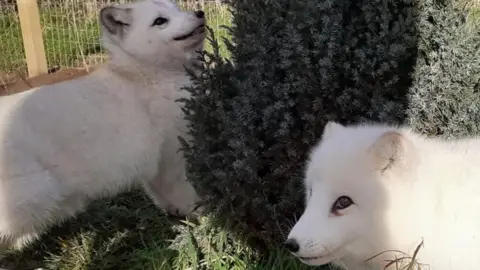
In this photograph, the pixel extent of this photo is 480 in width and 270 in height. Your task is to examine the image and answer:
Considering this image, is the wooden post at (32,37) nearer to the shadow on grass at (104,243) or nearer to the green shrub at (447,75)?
the shadow on grass at (104,243)

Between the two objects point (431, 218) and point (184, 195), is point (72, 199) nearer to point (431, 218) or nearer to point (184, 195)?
point (184, 195)

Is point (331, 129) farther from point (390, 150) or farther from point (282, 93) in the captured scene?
point (282, 93)

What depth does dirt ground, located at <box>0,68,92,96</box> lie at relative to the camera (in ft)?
24.0

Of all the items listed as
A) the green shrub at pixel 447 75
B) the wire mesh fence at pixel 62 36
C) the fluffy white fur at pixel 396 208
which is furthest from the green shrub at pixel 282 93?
the wire mesh fence at pixel 62 36

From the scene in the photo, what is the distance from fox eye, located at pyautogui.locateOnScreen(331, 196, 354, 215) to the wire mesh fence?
20.4 feet

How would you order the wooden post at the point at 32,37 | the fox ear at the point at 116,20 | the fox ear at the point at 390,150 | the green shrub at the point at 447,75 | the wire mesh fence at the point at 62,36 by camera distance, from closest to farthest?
the fox ear at the point at 390,150 < the green shrub at the point at 447,75 < the fox ear at the point at 116,20 < the wooden post at the point at 32,37 < the wire mesh fence at the point at 62,36

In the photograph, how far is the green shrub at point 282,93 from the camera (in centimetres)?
300

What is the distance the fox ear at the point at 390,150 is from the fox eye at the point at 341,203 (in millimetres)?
159

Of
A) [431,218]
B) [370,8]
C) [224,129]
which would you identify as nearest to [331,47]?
[370,8]

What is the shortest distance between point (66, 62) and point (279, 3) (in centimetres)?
592

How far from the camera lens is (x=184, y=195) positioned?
14.6 feet

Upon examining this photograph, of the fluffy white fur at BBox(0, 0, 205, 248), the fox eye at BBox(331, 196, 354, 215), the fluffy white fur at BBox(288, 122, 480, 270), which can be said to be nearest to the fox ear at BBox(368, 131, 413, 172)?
the fluffy white fur at BBox(288, 122, 480, 270)

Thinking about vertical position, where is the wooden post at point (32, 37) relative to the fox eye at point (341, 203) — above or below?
below

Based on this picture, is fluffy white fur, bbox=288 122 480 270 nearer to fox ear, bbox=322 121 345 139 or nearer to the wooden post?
fox ear, bbox=322 121 345 139
